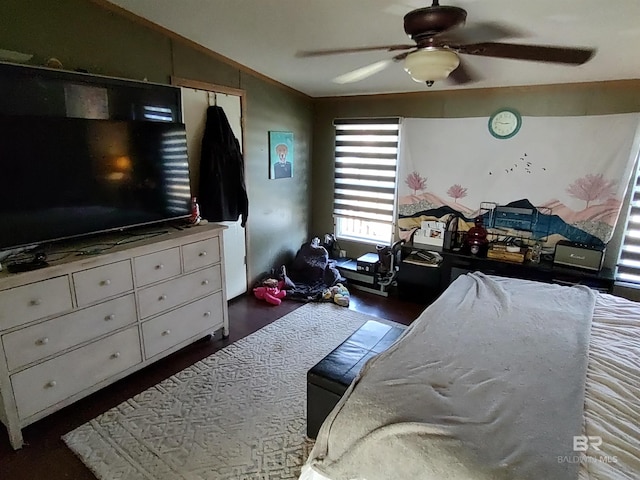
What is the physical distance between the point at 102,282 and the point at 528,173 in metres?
3.64

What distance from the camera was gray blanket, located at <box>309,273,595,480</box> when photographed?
1.17 m

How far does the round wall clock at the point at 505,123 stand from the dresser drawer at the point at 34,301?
12.2 feet

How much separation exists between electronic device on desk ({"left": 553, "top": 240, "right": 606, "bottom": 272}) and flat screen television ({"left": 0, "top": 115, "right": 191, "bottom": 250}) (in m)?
3.28

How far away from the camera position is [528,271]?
3428mm

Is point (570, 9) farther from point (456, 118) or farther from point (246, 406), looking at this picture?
point (246, 406)

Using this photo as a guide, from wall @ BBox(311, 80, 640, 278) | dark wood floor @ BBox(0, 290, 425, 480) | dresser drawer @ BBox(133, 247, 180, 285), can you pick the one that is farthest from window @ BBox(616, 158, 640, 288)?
dresser drawer @ BBox(133, 247, 180, 285)

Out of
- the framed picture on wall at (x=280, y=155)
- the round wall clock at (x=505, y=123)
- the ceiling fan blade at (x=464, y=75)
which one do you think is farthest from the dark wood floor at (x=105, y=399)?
the ceiling fan blade at (x=464, y=75)

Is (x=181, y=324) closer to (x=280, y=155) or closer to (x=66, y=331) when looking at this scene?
(x=66, y=331)

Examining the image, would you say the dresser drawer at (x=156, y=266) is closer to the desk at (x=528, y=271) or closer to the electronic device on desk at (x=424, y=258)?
the electronic device on desk at (x=424, y=258)

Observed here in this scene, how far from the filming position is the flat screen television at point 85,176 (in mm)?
2047

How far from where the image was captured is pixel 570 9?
1984mm

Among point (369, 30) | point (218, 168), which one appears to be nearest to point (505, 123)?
point (369, 30)

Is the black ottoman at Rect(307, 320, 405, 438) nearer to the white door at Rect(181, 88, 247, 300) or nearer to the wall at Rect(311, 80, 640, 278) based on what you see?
the white door at Rect(181, 88, 247, 300)

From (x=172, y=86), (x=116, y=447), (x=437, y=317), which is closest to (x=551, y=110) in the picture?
(x=437, y=317)
